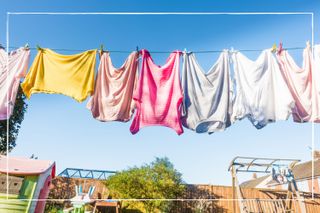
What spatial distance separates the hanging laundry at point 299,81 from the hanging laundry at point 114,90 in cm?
203

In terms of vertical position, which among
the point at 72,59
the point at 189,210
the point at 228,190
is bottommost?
the point at 189,210

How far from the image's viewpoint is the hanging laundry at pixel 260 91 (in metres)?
4.06

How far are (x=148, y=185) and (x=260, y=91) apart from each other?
16.3 feet

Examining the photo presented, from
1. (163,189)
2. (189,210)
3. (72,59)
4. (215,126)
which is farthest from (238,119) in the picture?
(189,210)

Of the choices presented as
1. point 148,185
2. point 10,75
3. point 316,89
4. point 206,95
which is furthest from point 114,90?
point 148,185

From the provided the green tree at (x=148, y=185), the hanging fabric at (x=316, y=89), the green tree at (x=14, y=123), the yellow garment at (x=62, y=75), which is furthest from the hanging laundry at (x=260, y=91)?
the green tree at (x=14, y=123)

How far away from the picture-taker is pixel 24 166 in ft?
15.4

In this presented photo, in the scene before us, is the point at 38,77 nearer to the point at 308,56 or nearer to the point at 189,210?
the point at 308,56

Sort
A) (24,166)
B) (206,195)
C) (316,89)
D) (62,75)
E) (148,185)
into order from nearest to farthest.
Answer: (62,75) → (316,89) → (24,166) → (148,185) → (206,195)

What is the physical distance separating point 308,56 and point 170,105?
2.06 meters

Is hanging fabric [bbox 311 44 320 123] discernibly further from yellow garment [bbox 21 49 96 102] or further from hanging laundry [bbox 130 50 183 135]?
yellow garment [bbox 21 49 96 102]

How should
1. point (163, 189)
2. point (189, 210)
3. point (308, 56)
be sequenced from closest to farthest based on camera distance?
point (308, 56) → point (163, 189) → point (189, 210)

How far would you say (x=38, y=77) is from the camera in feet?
13.4

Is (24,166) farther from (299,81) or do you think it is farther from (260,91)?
(299,81)
